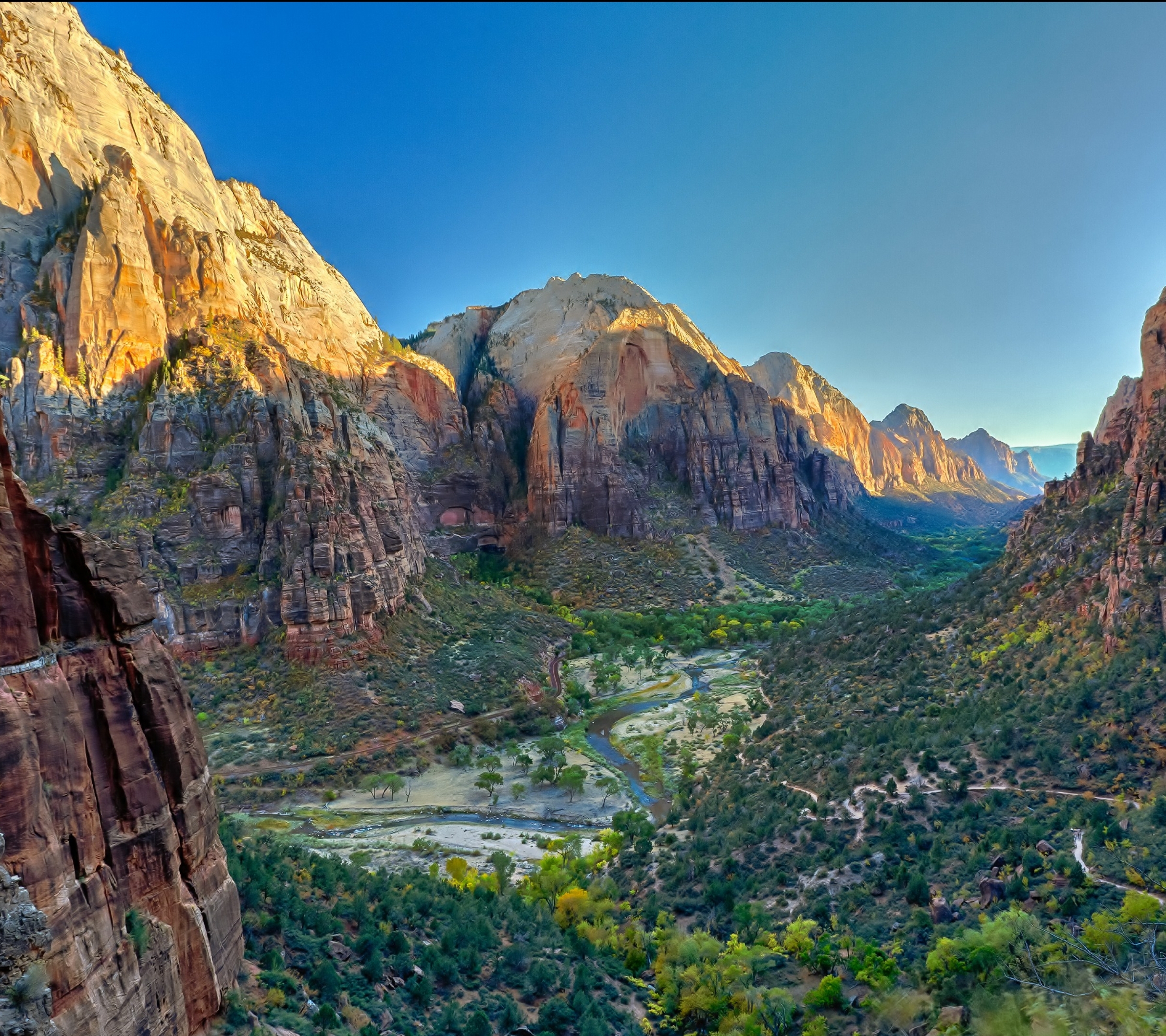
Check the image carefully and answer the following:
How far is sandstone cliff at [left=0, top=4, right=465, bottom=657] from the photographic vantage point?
5131 cm

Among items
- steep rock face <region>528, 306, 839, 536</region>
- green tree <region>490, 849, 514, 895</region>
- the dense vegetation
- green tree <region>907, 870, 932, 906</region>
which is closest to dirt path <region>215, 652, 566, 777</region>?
the dense vegetation

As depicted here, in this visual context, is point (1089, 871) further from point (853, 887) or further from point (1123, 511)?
point (1123, 511)

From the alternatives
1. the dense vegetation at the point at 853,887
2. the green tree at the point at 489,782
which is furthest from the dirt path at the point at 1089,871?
the green tree at the point at 489,782

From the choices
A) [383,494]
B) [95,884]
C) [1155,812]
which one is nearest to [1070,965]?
[1155,812]

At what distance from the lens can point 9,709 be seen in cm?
1038

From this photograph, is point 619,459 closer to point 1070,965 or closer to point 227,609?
point 227,609

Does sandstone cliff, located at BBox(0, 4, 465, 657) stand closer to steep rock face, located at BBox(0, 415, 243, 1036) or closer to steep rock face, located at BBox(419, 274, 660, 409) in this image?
steep rock face, located at BBox(0, 415, 243, 1036)

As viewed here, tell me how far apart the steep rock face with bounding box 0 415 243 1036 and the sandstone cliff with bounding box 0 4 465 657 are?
128ft

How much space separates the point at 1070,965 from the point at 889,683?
2725 centimetres

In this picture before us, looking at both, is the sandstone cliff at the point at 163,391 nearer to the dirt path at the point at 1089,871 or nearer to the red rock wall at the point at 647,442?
the red rock wall at the point at 647,442

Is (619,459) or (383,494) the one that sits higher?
(619,459)

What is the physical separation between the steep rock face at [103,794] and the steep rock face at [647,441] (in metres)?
91.0

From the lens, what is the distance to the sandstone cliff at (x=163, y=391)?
51312mm

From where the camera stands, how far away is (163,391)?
54938 mm
